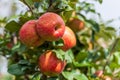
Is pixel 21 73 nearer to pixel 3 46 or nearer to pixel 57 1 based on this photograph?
pixel 3 46

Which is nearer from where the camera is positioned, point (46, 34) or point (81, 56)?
point (46, 34)

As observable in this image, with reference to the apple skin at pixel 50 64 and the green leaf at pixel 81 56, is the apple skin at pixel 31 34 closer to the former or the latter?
the apple skin at pixel 50 64

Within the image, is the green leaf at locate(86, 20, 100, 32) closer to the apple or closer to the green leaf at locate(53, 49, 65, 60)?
the apple

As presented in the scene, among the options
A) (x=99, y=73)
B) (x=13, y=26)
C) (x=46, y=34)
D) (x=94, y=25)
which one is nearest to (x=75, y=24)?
(x=94, y=25)

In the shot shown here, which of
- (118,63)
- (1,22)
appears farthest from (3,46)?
(118,63)

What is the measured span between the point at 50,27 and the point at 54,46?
141 mm

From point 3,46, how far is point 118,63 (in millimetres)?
707

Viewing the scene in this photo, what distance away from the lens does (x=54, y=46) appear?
1.76m

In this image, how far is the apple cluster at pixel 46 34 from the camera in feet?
5.38

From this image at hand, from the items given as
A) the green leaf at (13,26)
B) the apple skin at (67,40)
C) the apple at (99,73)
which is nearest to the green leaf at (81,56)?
the apple at (99,73)

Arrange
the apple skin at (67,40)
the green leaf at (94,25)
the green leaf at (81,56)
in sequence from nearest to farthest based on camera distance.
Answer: the apple skin at (67,40), the green leaf at (81,56), the green leaf at (94,25)

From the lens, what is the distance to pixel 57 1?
1.74m

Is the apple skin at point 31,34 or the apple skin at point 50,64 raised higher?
the apple skin at point 31,34

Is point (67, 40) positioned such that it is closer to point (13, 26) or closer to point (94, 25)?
point (13, 26)
